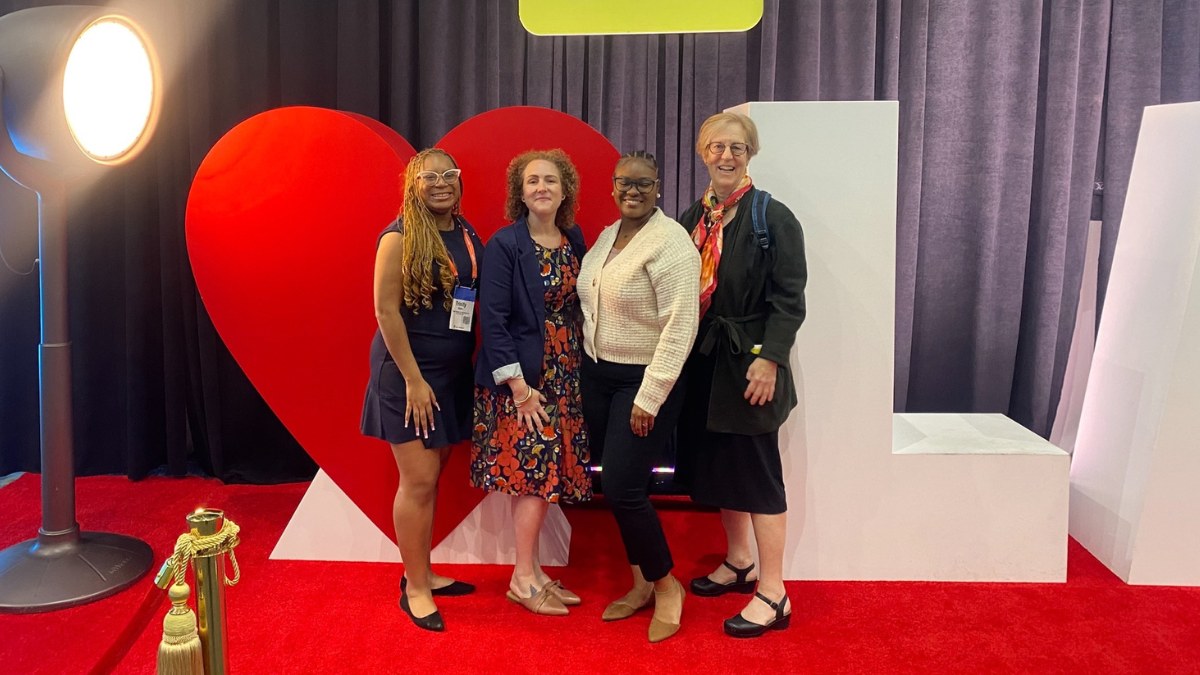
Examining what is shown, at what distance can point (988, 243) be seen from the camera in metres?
3.52

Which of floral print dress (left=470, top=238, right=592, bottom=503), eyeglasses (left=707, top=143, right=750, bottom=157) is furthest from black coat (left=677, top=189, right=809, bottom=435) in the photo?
floral print dress (left=470, top=238, right=592, bottom=503)

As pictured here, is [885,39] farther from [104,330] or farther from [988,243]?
[104,330]

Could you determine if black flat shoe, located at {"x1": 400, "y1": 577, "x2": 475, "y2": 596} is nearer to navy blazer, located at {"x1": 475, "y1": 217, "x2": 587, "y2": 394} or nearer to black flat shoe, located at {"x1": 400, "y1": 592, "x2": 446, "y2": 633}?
black flat shoe, located at {"x1": 400, "y1": 592, "x2": 446, "y2": 633}

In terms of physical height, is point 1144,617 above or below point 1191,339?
below

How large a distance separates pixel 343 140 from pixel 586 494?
1300 millimetres

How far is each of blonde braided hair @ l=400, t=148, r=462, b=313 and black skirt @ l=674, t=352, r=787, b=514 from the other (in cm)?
72

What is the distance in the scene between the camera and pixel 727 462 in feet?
7.73

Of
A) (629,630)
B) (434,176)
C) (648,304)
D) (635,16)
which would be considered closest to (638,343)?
(648,304)

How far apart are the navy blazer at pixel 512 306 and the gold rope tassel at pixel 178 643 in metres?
1.04

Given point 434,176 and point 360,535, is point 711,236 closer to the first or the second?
point 434,176

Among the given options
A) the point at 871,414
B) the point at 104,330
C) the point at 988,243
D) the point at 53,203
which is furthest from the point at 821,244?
the point at 104,330

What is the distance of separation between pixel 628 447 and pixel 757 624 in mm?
631

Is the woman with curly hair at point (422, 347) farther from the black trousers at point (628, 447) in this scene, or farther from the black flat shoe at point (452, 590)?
the black trousers at point (628, 447)

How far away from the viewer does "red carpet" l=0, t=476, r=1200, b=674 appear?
2.18 metres
